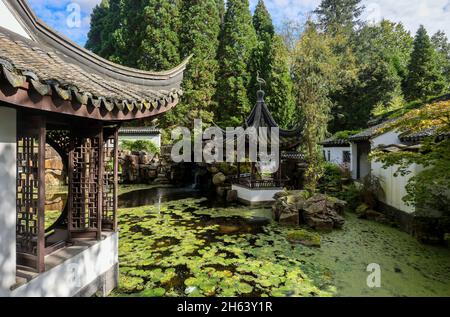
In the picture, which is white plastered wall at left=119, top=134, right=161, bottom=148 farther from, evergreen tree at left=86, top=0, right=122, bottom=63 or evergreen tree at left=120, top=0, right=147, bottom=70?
evergreen tree at left=86, top=0, right=122, bottom=63

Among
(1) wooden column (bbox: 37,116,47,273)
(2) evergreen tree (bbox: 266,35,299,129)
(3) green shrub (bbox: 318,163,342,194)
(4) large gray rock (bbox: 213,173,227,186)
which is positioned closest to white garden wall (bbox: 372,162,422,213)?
(3) green shrub (bbox: 318,163,342,194)

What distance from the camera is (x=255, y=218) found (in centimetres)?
890

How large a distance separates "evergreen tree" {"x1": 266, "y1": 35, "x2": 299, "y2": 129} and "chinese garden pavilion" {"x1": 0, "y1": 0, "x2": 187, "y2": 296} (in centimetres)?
2077

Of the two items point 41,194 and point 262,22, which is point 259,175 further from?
point 262,22

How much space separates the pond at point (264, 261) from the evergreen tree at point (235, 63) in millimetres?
17840

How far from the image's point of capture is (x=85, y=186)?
372 cm

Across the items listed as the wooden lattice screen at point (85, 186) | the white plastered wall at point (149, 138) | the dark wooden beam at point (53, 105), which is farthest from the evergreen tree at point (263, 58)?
the dark wooden beam at point (53, 105)

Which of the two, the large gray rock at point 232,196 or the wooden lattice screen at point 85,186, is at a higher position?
the wooden lattice screen at point 85,186

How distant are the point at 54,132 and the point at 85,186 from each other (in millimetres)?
1019

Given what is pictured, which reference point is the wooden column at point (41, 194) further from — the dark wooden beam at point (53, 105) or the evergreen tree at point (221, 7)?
the evergreen tree at point (221, 7)

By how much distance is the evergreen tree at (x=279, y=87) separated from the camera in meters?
24.4

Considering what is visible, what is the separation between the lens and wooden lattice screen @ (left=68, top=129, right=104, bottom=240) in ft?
11.6
